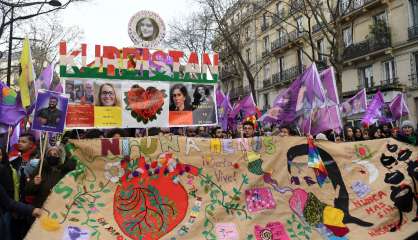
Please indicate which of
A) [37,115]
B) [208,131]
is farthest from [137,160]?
[208,131]

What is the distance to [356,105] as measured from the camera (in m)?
13.5

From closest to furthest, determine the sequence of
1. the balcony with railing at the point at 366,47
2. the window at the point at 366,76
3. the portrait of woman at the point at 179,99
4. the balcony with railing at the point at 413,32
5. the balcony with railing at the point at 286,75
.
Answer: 1. the portrait of woman at the point at 179,99
2. the balcony with railing at the point at 413,32
3. the balcony with railing at the point at 366,47
4. the window at the point at 366,76
5. the balcony with railing at the point at 286,75

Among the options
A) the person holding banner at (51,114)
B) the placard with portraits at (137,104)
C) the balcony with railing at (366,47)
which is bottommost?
the person holding banner at (51,114)

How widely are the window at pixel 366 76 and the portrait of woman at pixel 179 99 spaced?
22.9 m

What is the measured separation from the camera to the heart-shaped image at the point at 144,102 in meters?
7.66

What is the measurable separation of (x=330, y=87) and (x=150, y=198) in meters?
4.10

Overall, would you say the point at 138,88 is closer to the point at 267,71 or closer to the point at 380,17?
the point at 380,17

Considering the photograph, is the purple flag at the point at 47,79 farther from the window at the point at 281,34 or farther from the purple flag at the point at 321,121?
the window at the point at 281,34

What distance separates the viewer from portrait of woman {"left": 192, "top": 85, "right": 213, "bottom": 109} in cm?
840

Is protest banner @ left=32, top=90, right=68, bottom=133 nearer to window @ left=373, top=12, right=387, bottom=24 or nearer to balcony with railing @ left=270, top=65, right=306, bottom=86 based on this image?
window @ left=373, top=12, right=387, bottom=24

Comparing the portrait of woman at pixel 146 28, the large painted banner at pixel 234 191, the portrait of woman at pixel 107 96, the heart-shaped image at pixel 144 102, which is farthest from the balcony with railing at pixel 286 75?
the large painted banner at pixel 234 191

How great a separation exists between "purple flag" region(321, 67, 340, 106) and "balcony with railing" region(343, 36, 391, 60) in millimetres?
21284

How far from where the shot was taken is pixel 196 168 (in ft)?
18.0

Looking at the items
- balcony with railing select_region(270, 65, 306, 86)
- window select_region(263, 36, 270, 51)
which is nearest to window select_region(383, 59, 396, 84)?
balcony with railing select_region(270, 65, 306, 86)
